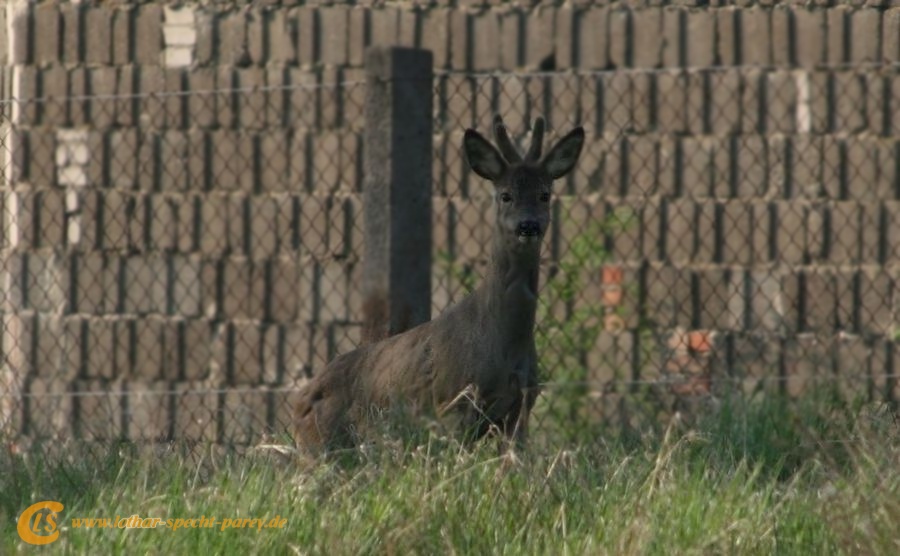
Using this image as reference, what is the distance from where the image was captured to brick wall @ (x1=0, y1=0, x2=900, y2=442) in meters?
10.4

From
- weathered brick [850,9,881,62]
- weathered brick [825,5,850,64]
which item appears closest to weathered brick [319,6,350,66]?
weathered brick [825,5,850,64]

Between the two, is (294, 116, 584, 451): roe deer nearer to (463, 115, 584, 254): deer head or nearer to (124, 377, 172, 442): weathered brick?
(463, 115, 584, 254): deer head

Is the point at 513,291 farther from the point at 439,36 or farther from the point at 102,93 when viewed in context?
the point at 102,93

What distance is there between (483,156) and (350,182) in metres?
3.24

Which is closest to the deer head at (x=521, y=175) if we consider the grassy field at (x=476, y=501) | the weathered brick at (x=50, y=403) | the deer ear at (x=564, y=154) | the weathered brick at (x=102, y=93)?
the deer ear at (x=564, y=154)

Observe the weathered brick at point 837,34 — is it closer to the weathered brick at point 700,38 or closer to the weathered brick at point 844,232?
the weathered brick at point 700,38

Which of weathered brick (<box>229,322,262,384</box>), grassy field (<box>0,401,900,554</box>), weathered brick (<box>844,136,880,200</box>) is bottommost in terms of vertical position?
weathered brick (<box>229,322,262,384</box>)

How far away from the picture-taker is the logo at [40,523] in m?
5.09

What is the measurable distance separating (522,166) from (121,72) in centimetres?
430

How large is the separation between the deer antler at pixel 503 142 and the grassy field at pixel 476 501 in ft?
6.02

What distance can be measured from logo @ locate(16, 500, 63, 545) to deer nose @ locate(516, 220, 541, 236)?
95.6 inches

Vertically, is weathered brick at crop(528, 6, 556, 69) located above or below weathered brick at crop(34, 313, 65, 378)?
above

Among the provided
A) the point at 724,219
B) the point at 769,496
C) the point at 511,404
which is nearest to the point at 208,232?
the point at 724,219

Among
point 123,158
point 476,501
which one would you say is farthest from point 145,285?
point 476,501
